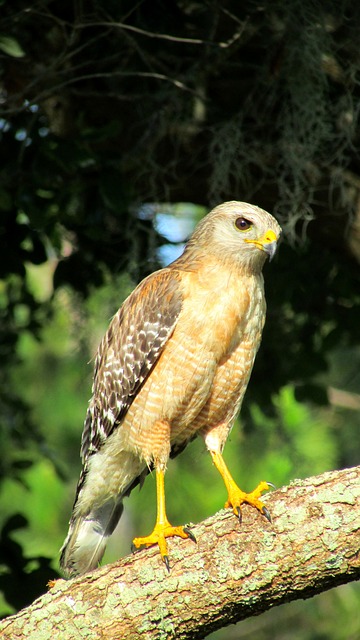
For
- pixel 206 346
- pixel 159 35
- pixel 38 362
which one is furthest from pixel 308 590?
pixel 38 362

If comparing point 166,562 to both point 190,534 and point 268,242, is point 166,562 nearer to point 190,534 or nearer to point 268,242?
point 190,534

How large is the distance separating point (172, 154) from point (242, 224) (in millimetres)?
1001

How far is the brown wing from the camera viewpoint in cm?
451

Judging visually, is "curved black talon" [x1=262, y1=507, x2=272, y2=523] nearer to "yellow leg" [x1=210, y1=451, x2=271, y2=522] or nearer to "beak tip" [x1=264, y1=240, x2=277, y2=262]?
"yellow leg" [x1=210, y1=451, x2=271, y2=522]

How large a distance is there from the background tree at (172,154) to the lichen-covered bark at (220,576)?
128cm

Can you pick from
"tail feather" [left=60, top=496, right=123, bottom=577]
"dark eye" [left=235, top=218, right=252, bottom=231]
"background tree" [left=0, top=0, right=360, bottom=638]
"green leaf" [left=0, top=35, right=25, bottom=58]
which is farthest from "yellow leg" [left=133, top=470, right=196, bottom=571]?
"green leaf" [left=0, top=35, right=25, bottom=58]

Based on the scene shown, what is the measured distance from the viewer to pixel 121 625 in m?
3.59

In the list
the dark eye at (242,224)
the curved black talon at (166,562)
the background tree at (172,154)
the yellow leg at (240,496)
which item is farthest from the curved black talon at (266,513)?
the background tree at (172,154)

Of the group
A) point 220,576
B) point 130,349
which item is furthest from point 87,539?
point 220,576

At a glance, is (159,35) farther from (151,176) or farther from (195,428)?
(195,428)

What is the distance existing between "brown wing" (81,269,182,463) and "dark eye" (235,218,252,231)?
39cm

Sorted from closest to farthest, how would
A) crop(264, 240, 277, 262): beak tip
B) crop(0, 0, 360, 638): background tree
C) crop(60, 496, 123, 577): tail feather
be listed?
1. crop(264, 240, 277, 262): beak tip
2. crop(0, 0, 360, 638): background tree
3. crop(60, 496, 123, 577): tail feather

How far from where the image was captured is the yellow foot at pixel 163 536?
3711 millimetres

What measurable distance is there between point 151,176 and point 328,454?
451 centimetres
